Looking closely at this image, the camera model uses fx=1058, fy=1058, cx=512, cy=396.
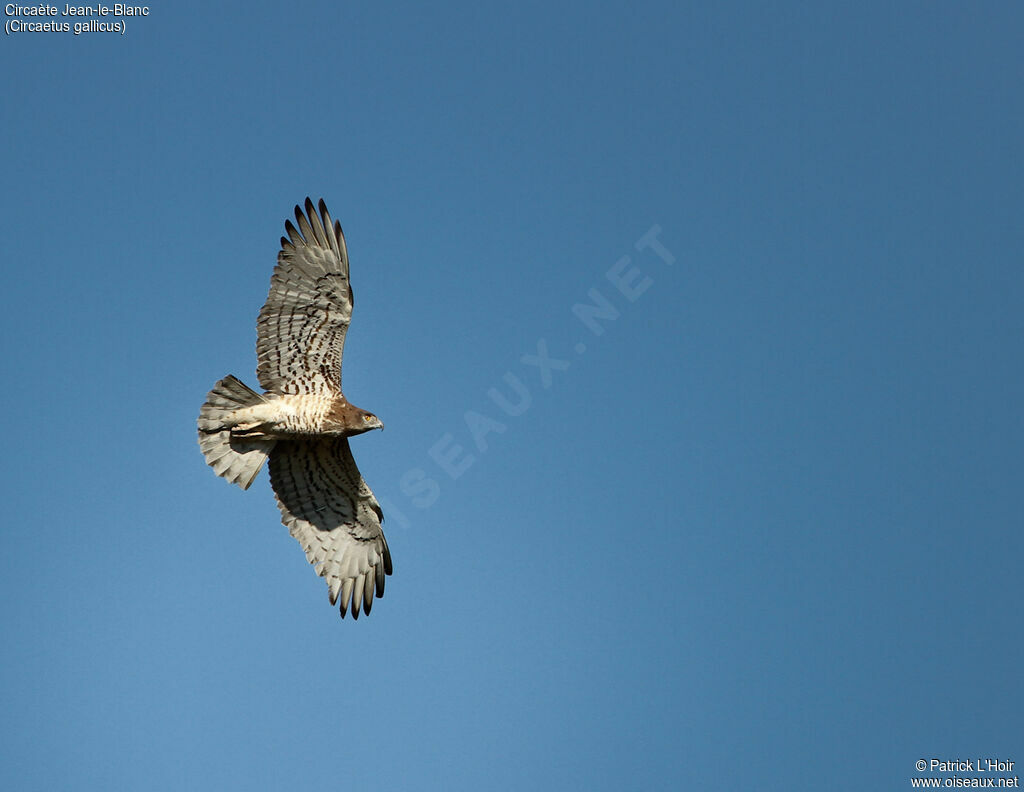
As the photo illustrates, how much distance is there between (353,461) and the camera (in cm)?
1273

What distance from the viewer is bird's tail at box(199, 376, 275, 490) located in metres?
11.9

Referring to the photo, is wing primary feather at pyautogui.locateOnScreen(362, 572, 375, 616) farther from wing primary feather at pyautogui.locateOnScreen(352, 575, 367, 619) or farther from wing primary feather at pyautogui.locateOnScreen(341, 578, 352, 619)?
wing primary feather at pyautogui.locateOnScreen(341, 578, 352, 619)

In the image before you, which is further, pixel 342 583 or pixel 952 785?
pixel 952 785

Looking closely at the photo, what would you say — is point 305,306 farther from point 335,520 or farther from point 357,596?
point 357,596

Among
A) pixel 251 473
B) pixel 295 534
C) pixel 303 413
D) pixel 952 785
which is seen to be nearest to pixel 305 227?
pixel 303 413

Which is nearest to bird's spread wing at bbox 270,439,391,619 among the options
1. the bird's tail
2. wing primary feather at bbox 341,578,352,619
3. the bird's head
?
wing primary feather at bbox 341,578,352,619

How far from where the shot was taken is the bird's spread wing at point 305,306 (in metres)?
11.8

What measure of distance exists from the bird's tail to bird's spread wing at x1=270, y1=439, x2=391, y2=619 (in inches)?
16.2

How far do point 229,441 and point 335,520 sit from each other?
1.75 metres

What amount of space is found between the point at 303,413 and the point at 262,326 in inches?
42.5

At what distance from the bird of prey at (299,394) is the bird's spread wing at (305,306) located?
11 millimetres

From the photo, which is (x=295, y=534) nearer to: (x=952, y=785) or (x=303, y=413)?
(x=303, y=413)

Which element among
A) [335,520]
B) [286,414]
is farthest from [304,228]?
[335,520]

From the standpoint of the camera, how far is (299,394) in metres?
12.1
